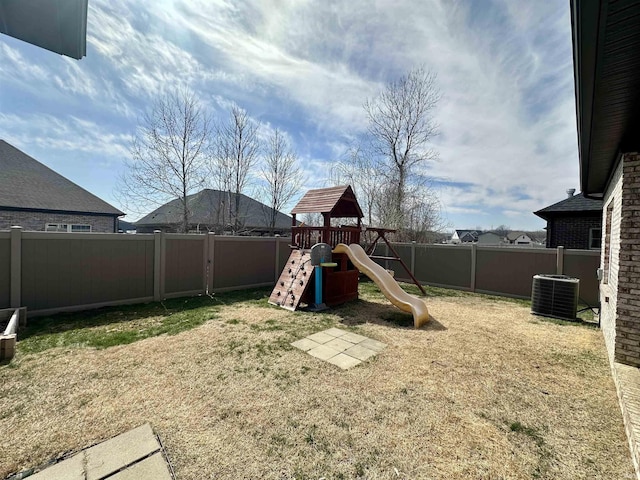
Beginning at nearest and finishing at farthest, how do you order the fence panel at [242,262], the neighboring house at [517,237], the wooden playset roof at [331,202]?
the wooden playset roof at [331,202], the fence panel at [242,262], the neighboring house at [517,237]

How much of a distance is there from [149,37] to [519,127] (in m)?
10.2

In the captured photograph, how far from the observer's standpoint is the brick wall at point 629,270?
313 centimetres

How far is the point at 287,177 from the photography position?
14.7m

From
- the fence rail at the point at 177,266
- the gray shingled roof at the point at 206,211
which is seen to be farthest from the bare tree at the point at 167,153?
the fence rail at the point at 177,266

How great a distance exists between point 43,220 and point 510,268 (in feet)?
59.7

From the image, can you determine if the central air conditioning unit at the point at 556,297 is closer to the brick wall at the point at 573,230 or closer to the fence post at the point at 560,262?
the fence post at the point at 560,262

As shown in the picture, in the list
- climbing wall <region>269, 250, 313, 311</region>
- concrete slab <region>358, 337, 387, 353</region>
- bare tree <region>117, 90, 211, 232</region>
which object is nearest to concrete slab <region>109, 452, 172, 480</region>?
concrete slab <region>358, 337, 387, 353</region>

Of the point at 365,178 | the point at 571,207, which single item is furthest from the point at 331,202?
the point at 571,207

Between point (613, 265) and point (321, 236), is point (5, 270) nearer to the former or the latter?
point (321, 236)

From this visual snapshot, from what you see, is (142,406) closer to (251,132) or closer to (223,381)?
(223,381)

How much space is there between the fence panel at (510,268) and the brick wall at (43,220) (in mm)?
16681

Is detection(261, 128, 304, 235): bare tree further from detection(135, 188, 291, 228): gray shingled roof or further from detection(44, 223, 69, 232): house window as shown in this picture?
detection(44, 223, 69, 232): house window

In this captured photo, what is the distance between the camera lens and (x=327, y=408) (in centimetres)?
251

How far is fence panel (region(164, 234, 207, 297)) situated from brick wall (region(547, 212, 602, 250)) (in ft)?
45.6
